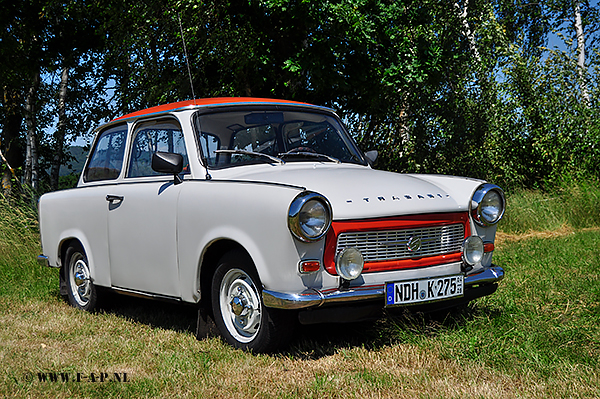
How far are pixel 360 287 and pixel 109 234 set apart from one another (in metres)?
2.42

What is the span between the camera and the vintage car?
3.77 metres

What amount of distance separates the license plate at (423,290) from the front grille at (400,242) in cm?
19

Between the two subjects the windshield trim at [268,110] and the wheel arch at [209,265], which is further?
the windshield trim at [268,110]

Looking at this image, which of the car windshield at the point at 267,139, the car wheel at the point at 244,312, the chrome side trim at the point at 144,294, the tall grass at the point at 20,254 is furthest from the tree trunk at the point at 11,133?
the car wheel at the point at 244,312

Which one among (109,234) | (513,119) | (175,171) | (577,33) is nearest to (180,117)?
(175,171)

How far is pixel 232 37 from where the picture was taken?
1122 centimetres

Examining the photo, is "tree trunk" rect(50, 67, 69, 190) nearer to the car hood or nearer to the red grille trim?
the car hood

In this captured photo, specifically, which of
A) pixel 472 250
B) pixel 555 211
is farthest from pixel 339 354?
pixel 555 211

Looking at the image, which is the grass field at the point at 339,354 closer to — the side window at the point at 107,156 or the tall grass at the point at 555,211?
the side window at the point at 107,156

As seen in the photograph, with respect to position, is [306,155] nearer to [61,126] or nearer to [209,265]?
[209,265]

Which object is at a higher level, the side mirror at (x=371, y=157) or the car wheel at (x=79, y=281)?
the side mirror at (x=371, y=157)

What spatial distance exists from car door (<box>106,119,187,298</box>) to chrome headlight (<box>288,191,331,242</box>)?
3.97 ft

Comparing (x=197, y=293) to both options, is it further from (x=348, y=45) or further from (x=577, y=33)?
(x=577, y=33)

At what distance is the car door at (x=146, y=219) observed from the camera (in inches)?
181
